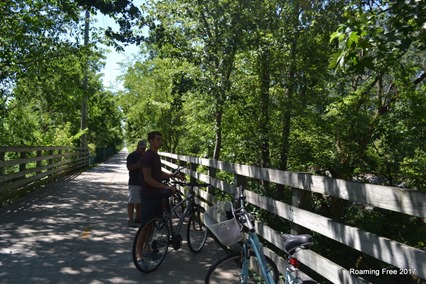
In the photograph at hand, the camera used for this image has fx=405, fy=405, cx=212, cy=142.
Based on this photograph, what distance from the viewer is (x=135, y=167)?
8.16 m

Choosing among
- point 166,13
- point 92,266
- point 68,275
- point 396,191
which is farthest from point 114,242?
point 166,13

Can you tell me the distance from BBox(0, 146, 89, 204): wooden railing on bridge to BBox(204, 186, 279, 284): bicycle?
750cm

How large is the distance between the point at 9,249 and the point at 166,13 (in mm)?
6460

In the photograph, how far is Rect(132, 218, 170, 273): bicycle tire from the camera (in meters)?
5.23

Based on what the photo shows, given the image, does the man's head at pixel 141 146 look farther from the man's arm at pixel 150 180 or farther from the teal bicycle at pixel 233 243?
the teal bicycle at pixel 233 243

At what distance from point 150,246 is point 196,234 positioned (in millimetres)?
1594

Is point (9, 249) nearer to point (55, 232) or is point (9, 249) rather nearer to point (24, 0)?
point (55, 232)

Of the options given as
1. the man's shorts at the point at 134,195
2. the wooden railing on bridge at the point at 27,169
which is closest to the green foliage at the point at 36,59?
the wooden railing on bridge at the point at 27,169

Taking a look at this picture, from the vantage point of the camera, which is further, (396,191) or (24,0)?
(24,0)

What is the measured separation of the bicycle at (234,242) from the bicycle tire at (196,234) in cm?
189

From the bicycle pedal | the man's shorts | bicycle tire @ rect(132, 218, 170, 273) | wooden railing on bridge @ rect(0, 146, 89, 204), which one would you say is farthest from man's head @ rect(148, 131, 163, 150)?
wooden railing on bridge @ rect(0, 146, 89, 204)

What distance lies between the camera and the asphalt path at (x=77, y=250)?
5.08 metres

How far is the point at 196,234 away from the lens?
6883 mm

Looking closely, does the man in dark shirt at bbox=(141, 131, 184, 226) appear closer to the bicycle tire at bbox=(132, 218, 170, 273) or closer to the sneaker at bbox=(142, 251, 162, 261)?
the bicycle tire at bbox=(132, 218, 170, 273)
